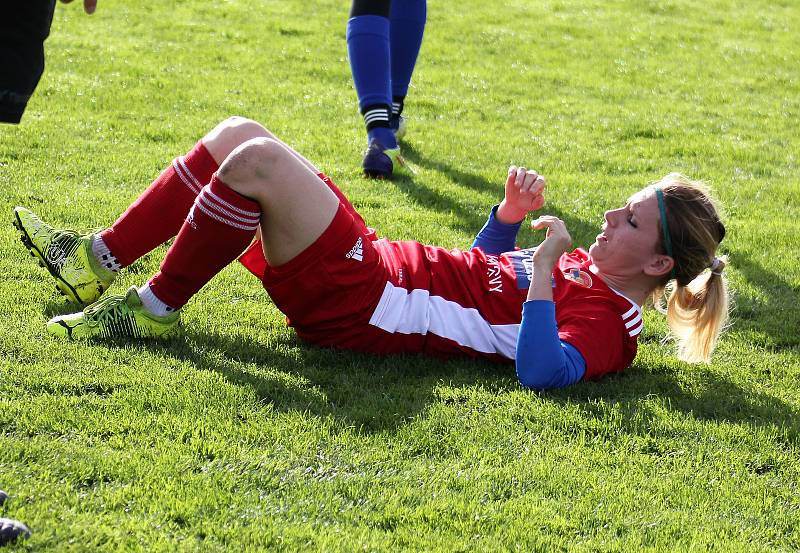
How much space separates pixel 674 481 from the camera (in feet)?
10.2

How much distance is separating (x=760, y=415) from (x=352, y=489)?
1.59 metres

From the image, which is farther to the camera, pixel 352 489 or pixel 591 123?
pixel 591 123

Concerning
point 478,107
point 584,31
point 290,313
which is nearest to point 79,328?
point 290,313

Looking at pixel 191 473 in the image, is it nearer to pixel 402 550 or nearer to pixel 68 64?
pixel 402 550

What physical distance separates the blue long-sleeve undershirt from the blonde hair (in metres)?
0.59

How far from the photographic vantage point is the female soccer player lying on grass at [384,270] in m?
3.60

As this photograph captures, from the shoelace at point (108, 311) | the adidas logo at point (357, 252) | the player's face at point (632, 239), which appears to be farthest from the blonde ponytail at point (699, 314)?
the shoelace at point (108, 311)

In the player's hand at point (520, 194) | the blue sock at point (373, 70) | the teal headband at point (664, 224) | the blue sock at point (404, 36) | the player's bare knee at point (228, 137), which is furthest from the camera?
the blue sock at point (404, 36)

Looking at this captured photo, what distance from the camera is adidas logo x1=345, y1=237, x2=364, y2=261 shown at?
372cm

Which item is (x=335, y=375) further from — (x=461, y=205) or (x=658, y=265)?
(x=461, y=205)

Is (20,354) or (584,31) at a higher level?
(584,31)

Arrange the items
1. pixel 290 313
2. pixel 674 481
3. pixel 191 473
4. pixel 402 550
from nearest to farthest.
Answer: pixel 402 550 < pixel 191 473 < pixel 674 481 < pixel 290 313

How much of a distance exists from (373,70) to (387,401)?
3.26 meters

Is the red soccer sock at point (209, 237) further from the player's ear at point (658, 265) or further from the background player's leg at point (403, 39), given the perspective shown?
the background player's leg at point (403, 39)
